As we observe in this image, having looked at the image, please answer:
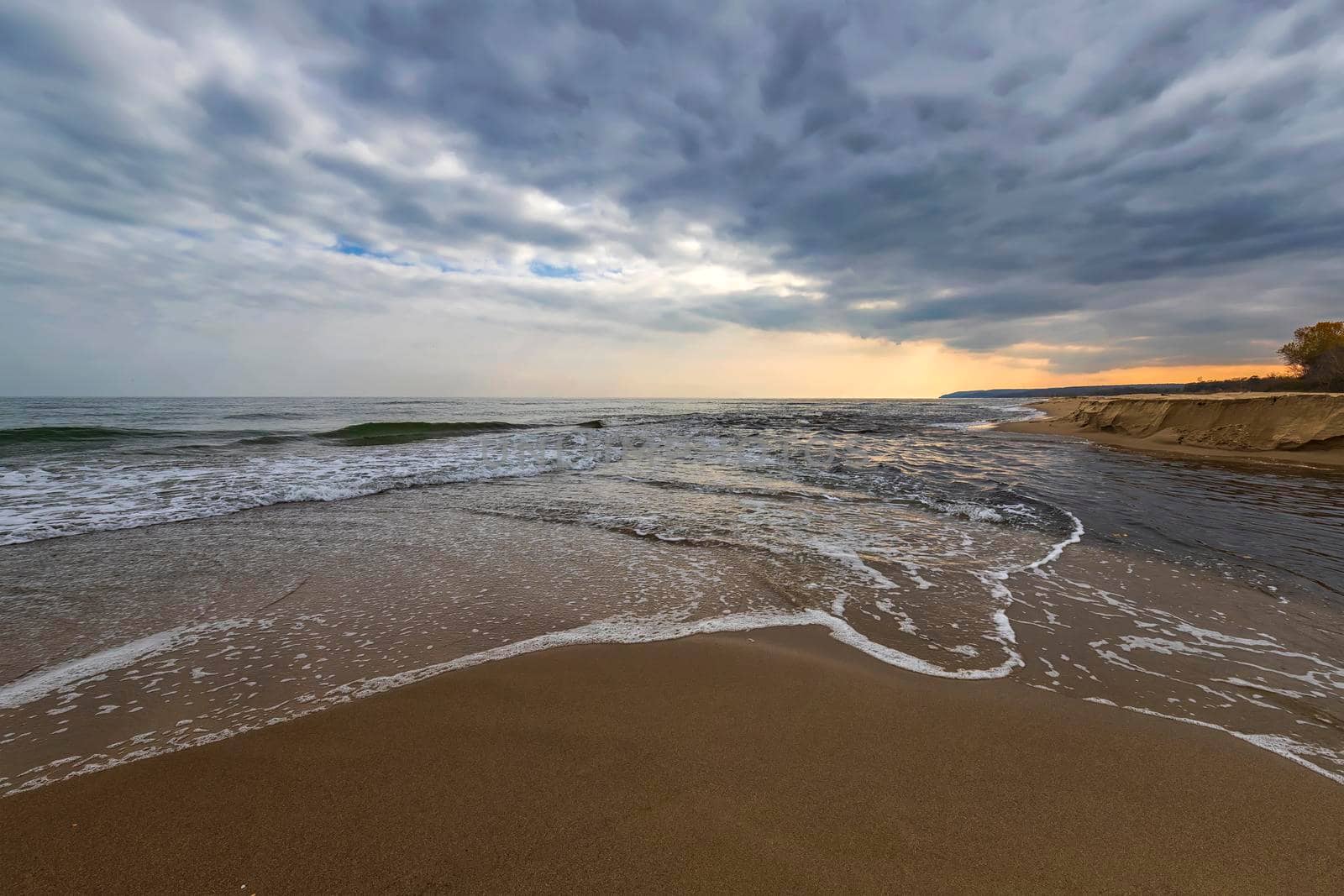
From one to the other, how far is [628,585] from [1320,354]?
177 feet

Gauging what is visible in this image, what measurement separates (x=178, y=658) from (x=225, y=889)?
2.15m

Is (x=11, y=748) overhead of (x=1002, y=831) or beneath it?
beneath

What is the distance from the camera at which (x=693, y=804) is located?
189cm

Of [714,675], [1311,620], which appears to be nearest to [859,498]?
[1311,620]

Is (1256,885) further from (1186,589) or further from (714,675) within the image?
(1186,589)

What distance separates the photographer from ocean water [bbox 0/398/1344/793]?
2.72m

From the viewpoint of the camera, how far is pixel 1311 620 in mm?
3627

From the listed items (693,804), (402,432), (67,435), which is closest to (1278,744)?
(693,804)

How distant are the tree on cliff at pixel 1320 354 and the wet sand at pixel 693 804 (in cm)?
4662

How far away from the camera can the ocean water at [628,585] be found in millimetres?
2723

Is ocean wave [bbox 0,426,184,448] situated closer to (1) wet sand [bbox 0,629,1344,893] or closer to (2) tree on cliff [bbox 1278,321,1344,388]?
(1) wet sand [bbox 0,629,1344,893]

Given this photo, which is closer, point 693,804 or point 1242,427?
point 693,804

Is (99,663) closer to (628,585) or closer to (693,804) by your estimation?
(628,585)

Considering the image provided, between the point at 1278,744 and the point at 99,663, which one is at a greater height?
the point at 1278,744
